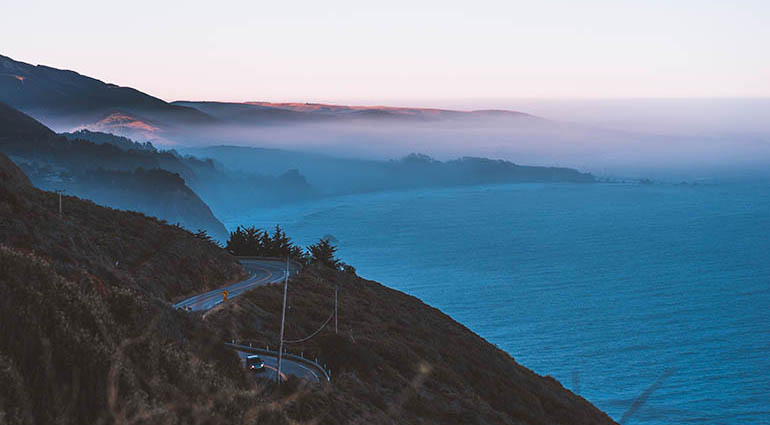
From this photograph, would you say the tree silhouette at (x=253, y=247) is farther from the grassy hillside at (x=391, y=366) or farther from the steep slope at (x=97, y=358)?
the steep slope at (x=97, y=358)

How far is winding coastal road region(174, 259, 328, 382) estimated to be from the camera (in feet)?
94.9

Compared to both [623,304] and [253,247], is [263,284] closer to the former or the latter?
[253,247]

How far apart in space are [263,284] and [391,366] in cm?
1704

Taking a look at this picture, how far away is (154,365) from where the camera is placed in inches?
672

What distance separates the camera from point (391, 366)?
1326 inches

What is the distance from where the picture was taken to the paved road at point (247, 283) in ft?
131

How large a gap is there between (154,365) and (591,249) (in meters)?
164

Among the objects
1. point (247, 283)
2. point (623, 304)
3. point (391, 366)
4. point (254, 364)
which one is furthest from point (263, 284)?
point (623, 304)

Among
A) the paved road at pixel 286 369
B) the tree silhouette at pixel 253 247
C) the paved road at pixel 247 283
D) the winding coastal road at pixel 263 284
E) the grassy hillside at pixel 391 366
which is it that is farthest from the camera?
the tree silhouette at pixel 253 247

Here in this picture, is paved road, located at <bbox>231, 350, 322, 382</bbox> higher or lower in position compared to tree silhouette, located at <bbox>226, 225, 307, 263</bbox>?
higher

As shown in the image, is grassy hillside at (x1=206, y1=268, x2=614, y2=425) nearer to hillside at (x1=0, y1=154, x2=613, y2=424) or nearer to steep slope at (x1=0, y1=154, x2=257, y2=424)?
hillside at (x1=0, y1=154, x2=613, y2=424)

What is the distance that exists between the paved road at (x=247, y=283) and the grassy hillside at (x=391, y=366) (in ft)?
6.27

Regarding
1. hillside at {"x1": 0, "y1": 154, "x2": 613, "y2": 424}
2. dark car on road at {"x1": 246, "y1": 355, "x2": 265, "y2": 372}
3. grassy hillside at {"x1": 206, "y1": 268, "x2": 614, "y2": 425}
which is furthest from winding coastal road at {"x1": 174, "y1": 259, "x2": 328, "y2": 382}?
hillside at {"x1": 0, "y1": 154, "x2": 613, "y2": 424}

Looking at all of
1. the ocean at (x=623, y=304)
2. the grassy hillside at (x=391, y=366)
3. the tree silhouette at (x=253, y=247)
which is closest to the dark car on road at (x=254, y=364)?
the grassy hillside at (x=391, y=366)
